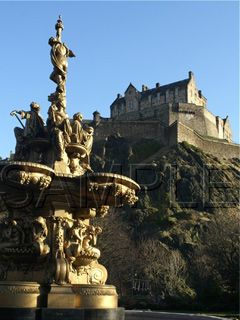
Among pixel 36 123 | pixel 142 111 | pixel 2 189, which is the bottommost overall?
pixel 2 189

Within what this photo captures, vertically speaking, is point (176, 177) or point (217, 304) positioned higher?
point (176, 177)

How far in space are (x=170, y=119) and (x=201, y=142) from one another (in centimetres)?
737

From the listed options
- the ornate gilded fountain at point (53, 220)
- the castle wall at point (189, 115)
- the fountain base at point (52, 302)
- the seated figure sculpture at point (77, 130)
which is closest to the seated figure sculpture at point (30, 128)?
the ornate gilded fountain at point (53, 220)

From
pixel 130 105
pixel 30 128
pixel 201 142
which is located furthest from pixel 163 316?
pixel 130 105

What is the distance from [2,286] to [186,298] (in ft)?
79.5

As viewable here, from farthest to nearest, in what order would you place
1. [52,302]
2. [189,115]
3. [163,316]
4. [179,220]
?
[189,115] < [179,220] < [163,316] < [52,302]

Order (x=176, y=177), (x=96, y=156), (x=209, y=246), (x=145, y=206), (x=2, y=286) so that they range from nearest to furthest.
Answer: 1. (x=2, y=286)
2. (x=209, y=246)
3. (x=145, y=206)
4. (x=176, y=177)
5. (x=96, y=156)

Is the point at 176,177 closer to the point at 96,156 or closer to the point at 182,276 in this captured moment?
the point at 96,156

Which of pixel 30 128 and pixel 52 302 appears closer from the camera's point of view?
pixel 52 302

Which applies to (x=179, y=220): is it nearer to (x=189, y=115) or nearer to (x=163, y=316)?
(x=189, y=115)

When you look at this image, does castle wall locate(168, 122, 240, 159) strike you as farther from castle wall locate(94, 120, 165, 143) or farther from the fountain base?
the fountain base

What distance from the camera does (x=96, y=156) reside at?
82.8 metres

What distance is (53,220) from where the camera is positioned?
464 inches

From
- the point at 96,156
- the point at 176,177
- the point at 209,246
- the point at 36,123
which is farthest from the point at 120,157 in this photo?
the point at 36,123
